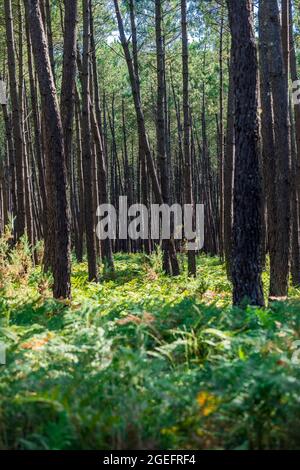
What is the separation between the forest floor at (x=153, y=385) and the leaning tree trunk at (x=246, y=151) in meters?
1.13

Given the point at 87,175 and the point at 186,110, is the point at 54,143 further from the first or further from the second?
the point at 186,110

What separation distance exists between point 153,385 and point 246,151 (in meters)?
3.26

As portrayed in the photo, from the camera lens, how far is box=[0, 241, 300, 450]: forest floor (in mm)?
3391

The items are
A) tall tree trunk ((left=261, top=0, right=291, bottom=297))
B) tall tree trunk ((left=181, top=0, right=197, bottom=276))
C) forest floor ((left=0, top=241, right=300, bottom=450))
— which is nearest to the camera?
forest floor ((left=0, top=241, right=300, bottom=450))

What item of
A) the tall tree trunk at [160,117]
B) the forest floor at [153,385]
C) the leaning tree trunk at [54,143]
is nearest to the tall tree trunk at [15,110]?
the tall tree trunk at [160,117]

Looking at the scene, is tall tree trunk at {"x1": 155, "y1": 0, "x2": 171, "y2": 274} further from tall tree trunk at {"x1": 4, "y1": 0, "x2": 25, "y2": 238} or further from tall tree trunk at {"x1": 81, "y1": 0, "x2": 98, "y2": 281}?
tall tree trunk at {"x1": 4, "y1": 0, "x2": 25, "y2": 238}

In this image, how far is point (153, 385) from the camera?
Result: 378 centimetres

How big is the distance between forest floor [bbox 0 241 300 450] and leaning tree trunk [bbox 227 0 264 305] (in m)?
1.13

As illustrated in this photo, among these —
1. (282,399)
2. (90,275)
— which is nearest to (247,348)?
(282,399)

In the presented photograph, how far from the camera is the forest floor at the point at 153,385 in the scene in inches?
133

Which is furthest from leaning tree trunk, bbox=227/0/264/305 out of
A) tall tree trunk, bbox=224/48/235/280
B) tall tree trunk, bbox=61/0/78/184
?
tall tree trunk, bbox=224/48/235/280

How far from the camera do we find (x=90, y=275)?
438 inches
